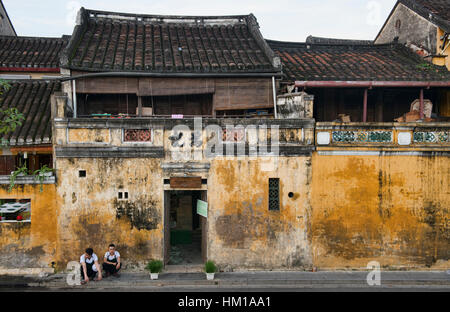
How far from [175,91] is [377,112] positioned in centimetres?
857

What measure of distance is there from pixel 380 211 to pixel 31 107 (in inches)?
503

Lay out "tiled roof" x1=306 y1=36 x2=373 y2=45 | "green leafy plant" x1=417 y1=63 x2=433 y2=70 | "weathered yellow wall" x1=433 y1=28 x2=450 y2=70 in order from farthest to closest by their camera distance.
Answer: "tiled roof" x1=306 y1=36 x2=373 y2=45 < "weathered yellow wall" x1=433 y1=28 x2=450 y2=70 < "green leafy plant" x1=417 y1=63 x2=433 y2=70

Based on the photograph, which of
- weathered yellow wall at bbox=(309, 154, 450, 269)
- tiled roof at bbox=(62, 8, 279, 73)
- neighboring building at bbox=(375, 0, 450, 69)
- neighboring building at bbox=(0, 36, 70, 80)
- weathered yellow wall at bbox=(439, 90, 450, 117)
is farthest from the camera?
neighboring building at bbox=(0, 36, 70, 80)

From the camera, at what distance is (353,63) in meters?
16.3

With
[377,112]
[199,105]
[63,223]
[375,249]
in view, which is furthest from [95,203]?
[377,112]

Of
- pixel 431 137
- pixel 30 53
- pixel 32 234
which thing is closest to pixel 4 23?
pixel 30 53

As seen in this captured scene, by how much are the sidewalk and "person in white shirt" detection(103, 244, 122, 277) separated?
0.69ft

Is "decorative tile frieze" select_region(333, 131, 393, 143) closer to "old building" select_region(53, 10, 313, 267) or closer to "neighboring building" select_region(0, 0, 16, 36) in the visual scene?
"old building" select_region(53, 10, 313, 267)

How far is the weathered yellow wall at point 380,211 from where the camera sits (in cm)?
1220

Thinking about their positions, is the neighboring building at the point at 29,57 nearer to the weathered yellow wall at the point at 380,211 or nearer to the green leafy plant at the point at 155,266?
the green leafy plant at the point at 155,266

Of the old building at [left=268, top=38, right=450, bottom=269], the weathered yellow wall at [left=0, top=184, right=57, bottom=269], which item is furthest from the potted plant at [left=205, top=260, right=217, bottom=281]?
the weathered yellow wall at [left=0, top=184, right=57, bottom=269]

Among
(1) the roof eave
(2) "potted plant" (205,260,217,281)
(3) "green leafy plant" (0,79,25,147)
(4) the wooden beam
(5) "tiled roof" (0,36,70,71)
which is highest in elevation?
(5) "tiled roof" (0,36,70,71)

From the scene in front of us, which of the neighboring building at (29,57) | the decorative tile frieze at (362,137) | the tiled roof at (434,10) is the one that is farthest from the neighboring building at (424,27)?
the neighboring building at (29,57)

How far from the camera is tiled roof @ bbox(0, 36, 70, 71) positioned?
683 inches
